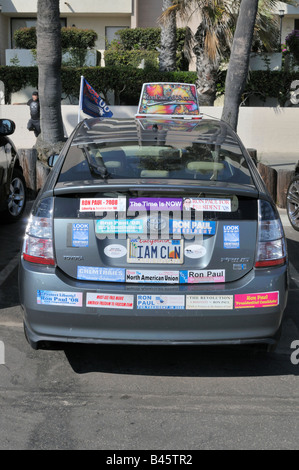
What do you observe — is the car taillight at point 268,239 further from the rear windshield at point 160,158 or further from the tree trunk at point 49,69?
the tree trunk at point 49,69

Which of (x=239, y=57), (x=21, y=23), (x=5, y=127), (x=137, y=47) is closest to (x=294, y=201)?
(x=5, y=127)

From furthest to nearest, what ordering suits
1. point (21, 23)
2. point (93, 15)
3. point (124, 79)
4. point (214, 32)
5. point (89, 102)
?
point (21, 23) → point (93, 15) → point (124, 79) → point (214, 32) → point (89, 102)

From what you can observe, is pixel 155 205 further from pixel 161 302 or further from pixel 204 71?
pixel 204 71

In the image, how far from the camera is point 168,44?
67.2 ft

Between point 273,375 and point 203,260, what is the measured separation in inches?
40.3

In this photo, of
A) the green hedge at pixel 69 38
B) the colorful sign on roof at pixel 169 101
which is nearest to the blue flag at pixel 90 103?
the colorful sign on roof at pixel 169 101

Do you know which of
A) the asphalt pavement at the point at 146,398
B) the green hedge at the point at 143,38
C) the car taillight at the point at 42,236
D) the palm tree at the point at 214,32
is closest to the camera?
the asphalt pavement at the point at 146,398

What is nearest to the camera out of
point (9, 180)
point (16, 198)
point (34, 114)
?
point (9, 180)

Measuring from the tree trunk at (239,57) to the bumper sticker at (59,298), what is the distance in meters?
10.3

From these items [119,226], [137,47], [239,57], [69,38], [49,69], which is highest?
[69,38]

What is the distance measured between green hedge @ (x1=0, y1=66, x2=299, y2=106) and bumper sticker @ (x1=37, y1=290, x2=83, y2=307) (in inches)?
670

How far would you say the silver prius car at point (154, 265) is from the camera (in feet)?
13.2

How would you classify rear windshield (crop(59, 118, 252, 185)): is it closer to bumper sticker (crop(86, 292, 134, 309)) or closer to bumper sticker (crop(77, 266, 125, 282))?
bumper sticker (crop(77, 266, 125, 282))

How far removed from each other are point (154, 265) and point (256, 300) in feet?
2.21
